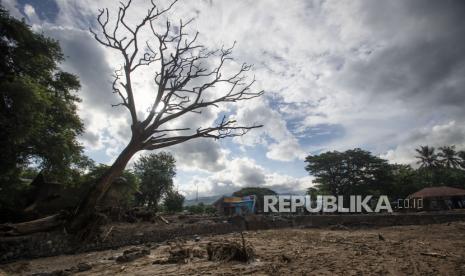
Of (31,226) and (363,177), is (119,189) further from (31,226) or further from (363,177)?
(363,177)

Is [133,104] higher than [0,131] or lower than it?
higher

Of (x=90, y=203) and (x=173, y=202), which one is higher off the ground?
(x=90, y=203)

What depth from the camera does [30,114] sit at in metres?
9.21

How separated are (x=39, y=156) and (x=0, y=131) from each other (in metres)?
2.12

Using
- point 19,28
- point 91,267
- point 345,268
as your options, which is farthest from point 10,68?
point 345,268

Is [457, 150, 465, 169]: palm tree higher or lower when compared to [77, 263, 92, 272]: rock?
higher

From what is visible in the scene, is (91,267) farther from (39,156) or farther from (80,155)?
(80,155)

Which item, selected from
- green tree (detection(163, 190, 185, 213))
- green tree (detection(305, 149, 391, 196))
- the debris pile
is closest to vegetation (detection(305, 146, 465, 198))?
green tree (detection(305, 149, 391, 196))

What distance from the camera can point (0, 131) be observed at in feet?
30.1

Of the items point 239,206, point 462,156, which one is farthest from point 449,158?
point 239,206

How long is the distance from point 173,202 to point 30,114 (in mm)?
28100

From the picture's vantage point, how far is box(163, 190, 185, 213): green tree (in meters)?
35.2

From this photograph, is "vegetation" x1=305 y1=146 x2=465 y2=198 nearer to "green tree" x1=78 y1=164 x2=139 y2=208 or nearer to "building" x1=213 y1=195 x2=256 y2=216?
"building" x1=213 y1=195 x2=256 y2=216

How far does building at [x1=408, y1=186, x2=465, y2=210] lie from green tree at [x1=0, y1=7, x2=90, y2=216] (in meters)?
37.2
